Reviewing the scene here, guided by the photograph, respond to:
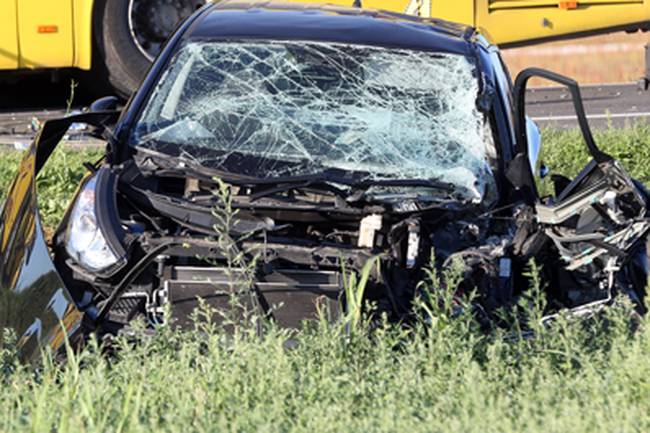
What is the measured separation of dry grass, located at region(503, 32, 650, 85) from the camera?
16297 mm

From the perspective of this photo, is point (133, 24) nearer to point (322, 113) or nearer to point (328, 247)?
point (322, 113)

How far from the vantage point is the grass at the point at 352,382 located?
14.8 feet

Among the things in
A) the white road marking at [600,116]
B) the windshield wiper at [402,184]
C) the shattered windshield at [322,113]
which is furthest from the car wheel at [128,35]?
the windshield wiper at [402,184]

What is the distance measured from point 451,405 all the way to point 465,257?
1.50 metres

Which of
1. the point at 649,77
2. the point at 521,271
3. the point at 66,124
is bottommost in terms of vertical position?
the point at 649,77

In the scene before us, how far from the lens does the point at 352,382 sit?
490 centimetres

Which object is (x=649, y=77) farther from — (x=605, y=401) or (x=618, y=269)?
(x=605, y=401)

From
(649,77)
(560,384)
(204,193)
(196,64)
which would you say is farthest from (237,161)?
(649,77)

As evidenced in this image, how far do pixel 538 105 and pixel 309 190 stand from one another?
352 inches

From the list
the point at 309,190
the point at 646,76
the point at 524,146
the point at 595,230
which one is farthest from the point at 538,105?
the point at 309,190

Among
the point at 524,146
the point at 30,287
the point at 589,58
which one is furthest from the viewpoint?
the point at 589,58

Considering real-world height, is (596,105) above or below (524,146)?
below

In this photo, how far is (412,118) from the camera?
22.8 feet

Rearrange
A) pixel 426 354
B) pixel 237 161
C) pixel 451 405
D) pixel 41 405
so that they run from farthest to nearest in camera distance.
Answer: pixel 237 161 → pixel 426 354 → pixel 451 405 → pixel 41 405
